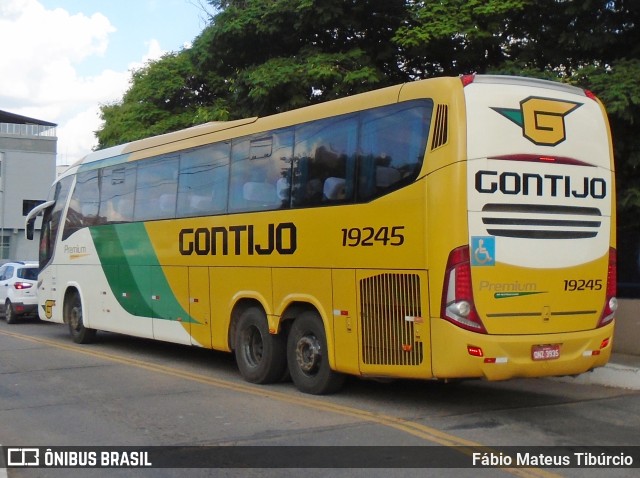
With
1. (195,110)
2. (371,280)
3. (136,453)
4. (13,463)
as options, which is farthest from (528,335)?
(195,110)

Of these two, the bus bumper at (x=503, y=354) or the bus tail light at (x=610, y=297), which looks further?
the bus tail light at (x=610, y=297)

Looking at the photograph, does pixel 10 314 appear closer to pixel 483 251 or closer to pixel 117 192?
pixel 117 192

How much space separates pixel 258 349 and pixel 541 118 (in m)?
5.17

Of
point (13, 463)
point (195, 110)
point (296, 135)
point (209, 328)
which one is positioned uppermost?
point (195, 110)

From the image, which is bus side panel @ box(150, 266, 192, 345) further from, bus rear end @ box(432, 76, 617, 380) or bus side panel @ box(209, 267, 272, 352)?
bus rear end @ box(432, 76, 617, 380)

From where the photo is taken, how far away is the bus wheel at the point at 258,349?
11.4m

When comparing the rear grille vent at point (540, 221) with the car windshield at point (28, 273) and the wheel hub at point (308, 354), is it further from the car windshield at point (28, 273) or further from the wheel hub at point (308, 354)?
the car windshield at point (28, 273)

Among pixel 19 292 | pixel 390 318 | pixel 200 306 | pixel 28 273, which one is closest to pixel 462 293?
pixel 390 318

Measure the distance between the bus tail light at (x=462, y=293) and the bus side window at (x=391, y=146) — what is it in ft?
3.58

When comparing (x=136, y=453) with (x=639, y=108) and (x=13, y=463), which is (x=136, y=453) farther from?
(x=639, y=108)

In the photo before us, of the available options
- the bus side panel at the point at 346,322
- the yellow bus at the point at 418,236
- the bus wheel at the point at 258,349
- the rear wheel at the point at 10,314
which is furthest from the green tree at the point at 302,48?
the rear wheel at the point at 10,314

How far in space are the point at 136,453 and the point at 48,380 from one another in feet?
16.3

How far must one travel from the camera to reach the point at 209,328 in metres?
12.8

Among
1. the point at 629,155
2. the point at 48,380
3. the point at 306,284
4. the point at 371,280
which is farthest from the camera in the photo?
the point at 629,155
